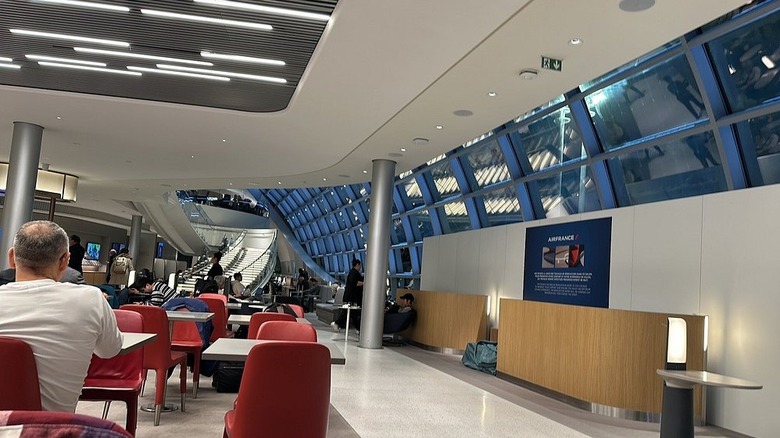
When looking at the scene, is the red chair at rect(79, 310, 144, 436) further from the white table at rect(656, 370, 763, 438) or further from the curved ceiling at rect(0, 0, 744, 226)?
the white table at rect(656, 370, 763, 438)

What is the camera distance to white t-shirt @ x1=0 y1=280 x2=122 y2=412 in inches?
89.7

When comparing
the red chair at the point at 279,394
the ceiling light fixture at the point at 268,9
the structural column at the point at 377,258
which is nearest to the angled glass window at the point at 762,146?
the ceiling light fixture at the point at 268,9

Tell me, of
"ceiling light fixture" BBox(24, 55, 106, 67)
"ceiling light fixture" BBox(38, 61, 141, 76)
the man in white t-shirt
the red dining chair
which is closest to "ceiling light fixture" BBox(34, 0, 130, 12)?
"ceiling light fixture" BBox(24, 55, 106, 67)

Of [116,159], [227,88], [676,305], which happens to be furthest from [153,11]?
[116,159]

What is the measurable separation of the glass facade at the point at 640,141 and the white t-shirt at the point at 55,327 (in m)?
7.02

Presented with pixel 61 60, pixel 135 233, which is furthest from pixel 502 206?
pixel 135 233

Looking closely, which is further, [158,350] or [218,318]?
[218,318]

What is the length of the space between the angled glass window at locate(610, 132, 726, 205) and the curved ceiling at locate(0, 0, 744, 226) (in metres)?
1.97

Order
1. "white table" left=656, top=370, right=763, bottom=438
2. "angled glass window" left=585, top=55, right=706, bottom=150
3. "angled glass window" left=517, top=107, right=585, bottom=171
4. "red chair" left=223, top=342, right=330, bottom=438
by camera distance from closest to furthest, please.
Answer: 1. "red chair" left=223, top=342, right=330, bottom=438
2. "white table" left=656, top=370, right=763, bottom=438
3. "angled glass window" left=585, top=55, right=706, bottom=150
4. "angled glass window" left=517, top=107, right=585, bottom=171

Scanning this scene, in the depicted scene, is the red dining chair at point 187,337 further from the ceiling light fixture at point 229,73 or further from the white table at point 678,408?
the white table at point 678,408

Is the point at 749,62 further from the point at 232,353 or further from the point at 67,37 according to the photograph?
the point at 67,37

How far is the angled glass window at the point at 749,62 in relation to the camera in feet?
23.0

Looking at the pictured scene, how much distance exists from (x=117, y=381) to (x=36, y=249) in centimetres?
188

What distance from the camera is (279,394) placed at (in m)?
2.99
